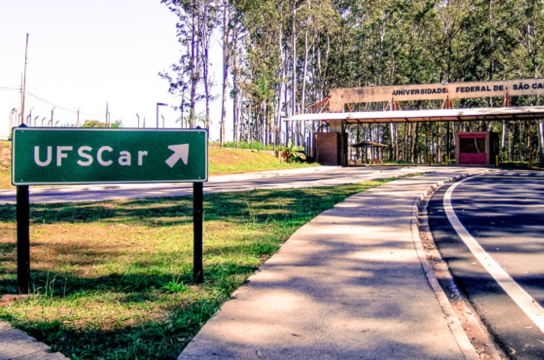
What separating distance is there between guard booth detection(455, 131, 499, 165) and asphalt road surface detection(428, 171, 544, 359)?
98.7 feet

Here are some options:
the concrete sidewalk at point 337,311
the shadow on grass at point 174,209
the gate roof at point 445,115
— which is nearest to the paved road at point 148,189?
the shadow on grass at point 174,209

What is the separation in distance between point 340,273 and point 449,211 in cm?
631

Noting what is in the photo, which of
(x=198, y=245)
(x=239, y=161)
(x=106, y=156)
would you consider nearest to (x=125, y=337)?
(x=198, y=245)

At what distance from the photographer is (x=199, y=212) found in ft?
15.4

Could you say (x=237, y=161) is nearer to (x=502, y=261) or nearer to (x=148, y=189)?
(x=148, y=189)

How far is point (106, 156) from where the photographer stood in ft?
14.7

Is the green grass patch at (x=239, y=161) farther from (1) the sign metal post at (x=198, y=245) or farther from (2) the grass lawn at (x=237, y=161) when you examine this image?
(1) the sign metal post at (x=198, y=245)

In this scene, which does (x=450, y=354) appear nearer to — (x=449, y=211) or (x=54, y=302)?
(x=54, y=302)

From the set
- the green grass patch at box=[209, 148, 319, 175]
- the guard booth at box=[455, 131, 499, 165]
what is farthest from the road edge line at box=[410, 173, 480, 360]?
the guard booth at box=[455, 131, 499, 165]

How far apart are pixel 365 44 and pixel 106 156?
2263 inches

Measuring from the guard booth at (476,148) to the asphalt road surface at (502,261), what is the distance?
30.1m

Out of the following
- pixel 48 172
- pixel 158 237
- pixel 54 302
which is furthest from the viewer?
pixel 158 237

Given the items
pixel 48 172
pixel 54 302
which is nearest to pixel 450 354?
pixel 54 302

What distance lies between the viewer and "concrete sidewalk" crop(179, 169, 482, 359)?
3.11 m
